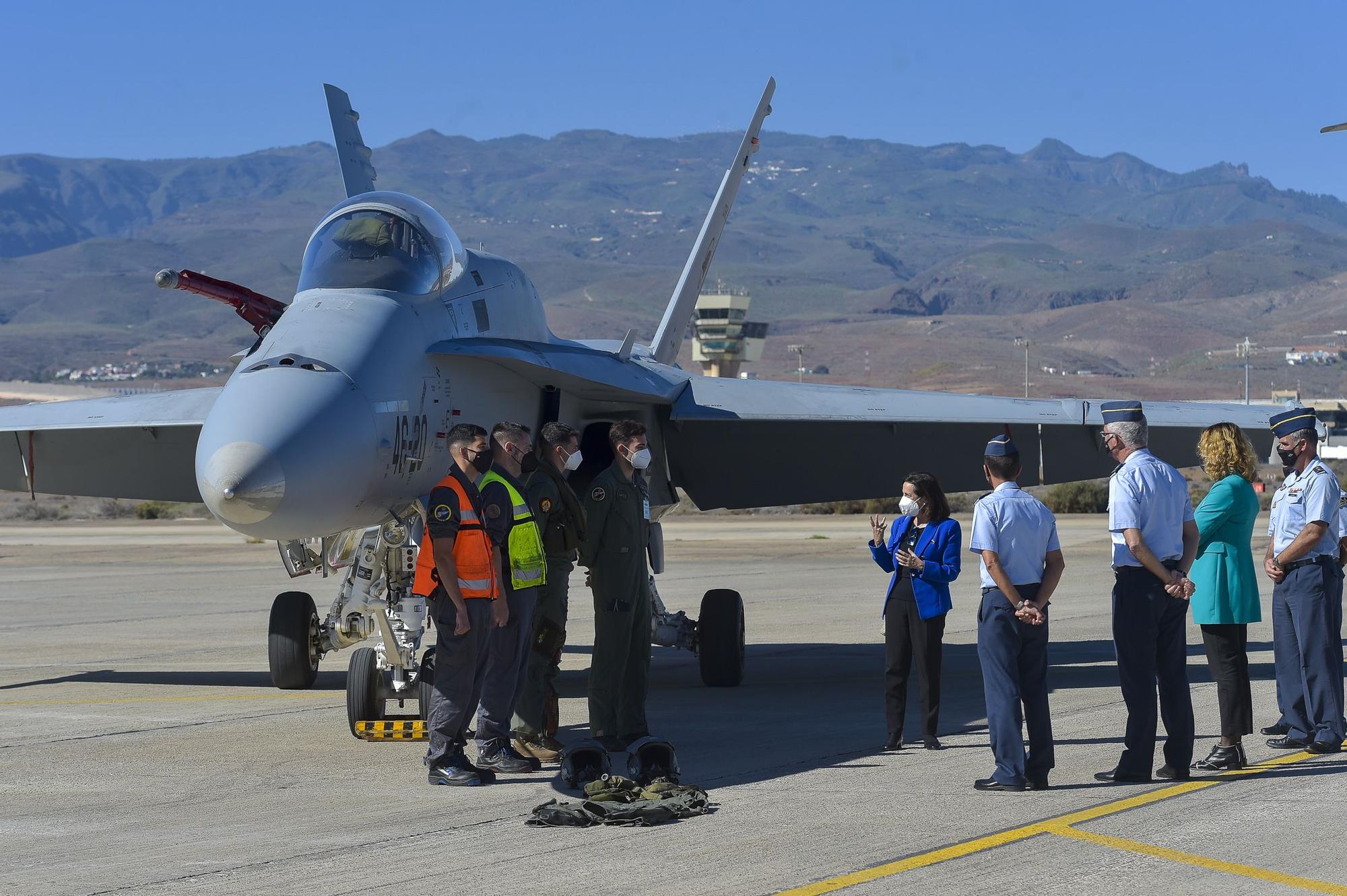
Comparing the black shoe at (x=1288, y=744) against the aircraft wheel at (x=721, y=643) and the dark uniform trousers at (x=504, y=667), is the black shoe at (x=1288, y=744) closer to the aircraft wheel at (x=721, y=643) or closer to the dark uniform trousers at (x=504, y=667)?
the dark uniform trousers at (x=504, y=667)

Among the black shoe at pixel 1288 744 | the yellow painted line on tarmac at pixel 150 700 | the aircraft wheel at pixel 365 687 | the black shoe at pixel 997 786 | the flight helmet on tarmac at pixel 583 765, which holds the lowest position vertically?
the black shoe at pixel 1288 744

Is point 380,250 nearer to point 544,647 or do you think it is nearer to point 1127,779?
point 544,647

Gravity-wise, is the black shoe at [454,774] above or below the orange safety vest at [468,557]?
below

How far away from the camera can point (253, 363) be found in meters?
9.72

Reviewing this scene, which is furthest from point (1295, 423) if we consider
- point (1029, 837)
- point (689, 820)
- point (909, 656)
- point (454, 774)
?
point (454, 774)

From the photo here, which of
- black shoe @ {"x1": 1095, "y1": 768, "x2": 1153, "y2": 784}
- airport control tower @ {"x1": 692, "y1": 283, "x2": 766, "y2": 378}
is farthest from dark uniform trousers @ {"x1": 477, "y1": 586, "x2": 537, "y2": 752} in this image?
airport control tower @ {"x1": 692, "y1": 283, "x2": 766, "y2": 378}

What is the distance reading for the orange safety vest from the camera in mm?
9133

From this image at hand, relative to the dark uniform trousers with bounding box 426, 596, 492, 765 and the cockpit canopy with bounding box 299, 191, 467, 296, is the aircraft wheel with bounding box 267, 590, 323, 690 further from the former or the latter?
the dark uniform trousers with bounding box 426, 596, 492, 765

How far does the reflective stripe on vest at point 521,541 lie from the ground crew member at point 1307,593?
4.46 m

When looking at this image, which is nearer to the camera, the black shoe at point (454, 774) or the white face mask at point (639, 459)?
the black shoe at point (454, 774)

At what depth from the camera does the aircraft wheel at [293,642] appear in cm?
1399

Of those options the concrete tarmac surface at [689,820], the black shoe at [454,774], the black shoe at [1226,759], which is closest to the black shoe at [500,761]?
the concrete tarmac surface at [689,820]

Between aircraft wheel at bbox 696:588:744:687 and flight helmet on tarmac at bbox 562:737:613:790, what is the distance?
17.2 feet

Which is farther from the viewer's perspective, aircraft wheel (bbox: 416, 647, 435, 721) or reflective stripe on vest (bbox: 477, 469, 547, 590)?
aircraft wheel (bbox: 416, 647, 435, 721)
